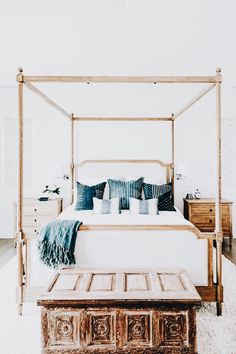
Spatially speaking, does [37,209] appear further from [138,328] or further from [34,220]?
[138,328]

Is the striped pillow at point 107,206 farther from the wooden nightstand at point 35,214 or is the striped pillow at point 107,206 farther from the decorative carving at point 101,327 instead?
the decorative carving at point 101,327

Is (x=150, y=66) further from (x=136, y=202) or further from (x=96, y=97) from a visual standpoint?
(x=136, y=202)

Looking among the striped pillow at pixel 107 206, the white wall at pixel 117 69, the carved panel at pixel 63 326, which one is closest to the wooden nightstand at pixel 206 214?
the white wall at pixel 117 69

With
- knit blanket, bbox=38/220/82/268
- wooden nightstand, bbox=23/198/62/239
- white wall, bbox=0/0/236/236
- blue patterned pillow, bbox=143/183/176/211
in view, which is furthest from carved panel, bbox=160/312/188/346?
wooden nightstand, bbox=23/198/62/239

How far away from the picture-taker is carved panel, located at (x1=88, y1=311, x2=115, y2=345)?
Result: 6.93 feet

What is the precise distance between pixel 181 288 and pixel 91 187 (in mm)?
2712

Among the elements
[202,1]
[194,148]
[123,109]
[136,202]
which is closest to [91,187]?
[136,202]

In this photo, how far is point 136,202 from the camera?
4.37 meters

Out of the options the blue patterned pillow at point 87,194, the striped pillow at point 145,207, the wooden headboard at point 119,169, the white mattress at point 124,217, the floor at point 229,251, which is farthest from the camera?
the wooden headboard at point 119,169

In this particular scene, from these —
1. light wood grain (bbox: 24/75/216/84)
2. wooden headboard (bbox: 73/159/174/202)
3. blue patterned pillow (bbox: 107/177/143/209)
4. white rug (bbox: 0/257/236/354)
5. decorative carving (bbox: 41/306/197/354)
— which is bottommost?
white rug (bbox: 0/257/236/354)

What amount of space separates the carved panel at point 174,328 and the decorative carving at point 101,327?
1.09ft

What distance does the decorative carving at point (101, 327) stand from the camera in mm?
2115

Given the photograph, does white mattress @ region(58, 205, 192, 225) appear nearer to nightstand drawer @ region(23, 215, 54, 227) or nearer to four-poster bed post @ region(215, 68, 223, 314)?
four-poster bed post @ region(215, 68, 223, 314)

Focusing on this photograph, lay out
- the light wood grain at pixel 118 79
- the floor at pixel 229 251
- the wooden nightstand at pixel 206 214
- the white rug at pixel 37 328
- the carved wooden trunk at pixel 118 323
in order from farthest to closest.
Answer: the wooden nightstand at pixel 206 214 → the floor at pixel 229 251 → the light wood grain at pixel 118 79 → the white rug at pixel 37 328 → the carved wooden trunk at pixel 118 323
